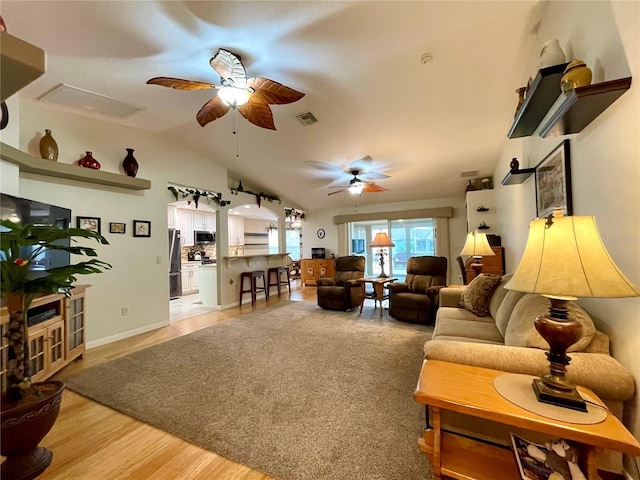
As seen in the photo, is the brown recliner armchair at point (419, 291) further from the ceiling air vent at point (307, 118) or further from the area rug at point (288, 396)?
the ceiling air vent at point (307, 118)

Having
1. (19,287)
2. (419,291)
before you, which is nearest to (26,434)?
(19,287)

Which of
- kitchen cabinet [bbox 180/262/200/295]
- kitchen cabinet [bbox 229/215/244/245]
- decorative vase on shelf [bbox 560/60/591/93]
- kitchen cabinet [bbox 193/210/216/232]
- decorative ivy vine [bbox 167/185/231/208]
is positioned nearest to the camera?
decorative vase on shelf [bbox 560/60/591/93]

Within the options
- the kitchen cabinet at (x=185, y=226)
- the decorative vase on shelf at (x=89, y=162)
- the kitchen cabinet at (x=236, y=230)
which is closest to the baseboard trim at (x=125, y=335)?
the decorative vase on shelf at (x=89, y=162)

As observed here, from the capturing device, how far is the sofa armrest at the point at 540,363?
1154mm

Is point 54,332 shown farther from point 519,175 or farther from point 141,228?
point 519,175

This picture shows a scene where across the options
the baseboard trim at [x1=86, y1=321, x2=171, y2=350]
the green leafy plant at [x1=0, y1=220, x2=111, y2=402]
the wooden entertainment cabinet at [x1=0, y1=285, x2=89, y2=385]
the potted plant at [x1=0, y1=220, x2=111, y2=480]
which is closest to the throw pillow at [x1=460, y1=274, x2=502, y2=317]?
the green leafy plant at [x1=0, y1=220, x2=111, y2=402]

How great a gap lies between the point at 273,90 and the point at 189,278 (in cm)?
624

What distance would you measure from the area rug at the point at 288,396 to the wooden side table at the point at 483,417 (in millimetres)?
334

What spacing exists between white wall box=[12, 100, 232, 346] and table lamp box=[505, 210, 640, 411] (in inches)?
176

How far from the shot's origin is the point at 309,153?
4684 millimetres

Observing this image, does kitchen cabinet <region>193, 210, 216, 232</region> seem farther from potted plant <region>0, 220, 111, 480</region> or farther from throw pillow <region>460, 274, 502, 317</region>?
throw pillow <region>460, 274, 502, 317</region>

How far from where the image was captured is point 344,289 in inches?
191

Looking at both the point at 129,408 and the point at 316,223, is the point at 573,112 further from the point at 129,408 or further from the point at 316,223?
the point at 316,223

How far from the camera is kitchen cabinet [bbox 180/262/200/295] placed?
275 inches
